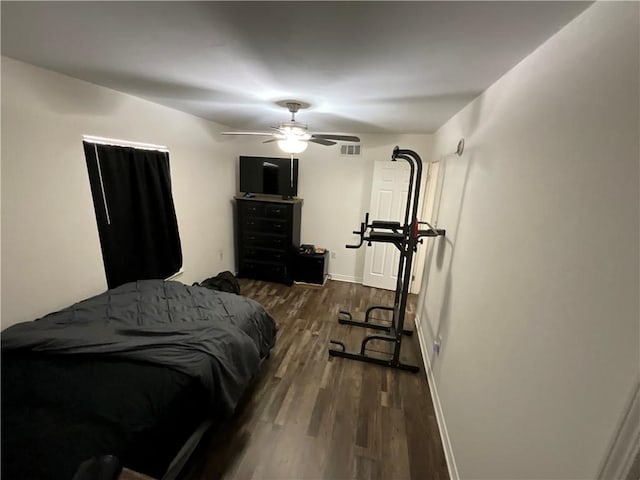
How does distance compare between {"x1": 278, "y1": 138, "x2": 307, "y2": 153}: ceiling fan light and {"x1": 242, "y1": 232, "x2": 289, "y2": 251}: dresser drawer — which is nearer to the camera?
{"x1": 278, "y1": 138, "x2": 307, "y2": 153}: ceiling fan light

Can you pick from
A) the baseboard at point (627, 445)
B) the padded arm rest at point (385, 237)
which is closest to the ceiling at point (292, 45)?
the padded arm rest at point (385, 237)

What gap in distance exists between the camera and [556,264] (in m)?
0.99

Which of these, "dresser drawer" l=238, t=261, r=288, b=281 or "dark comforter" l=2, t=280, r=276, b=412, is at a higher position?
"dark comforter" l=2, t=280, r=276, b=412

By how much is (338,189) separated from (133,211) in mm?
2734

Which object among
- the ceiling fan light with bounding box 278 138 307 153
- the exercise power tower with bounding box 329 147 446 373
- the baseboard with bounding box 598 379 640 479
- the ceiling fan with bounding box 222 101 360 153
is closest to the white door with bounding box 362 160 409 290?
the exercise power tower with bounding box 329 147 446 373

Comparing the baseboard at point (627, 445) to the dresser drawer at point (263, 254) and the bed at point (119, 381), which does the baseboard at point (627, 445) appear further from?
the dresser drawer at point (263, 254)

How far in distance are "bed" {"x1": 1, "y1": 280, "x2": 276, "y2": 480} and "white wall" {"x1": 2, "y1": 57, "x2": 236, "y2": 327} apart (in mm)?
291

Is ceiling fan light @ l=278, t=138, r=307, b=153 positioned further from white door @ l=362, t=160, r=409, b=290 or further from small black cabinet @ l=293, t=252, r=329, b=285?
small black cabinet @ l=293, t=252, r=329, b=285

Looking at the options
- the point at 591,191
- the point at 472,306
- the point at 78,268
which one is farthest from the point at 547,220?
the point at 78,268

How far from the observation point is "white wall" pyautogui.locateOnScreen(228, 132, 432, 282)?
13.7 feet

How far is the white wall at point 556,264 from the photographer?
29.4 inches

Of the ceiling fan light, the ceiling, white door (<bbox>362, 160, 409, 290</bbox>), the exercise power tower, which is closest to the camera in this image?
the ceiling

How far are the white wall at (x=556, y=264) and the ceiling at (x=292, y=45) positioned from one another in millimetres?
223

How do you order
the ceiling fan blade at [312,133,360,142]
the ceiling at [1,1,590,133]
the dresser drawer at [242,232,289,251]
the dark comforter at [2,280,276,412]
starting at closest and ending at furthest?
the ceiling at [1,1,590,133] < the dark comforter at [2,280,276,412] < the ceiling fan blade at [312,133,360,142] < the dresser drawer at [242,232,289,251]
